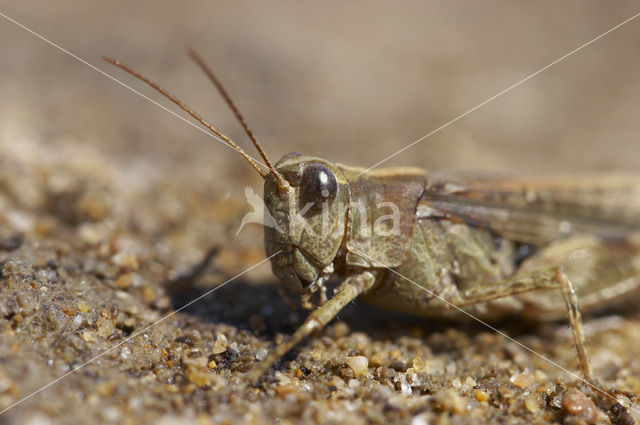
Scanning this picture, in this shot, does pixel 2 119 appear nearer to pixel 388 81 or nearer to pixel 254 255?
pixel 254 255

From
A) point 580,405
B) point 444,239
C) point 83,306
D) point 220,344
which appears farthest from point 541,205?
point 83,306

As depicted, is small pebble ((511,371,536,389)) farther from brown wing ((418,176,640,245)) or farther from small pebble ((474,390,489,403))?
brown wing ((418,176,640,245))

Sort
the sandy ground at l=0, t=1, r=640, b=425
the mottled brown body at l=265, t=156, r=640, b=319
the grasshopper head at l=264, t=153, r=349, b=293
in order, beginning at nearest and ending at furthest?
the sandy ground at l=0, t=1, r=640, b=425 < the grasshopper head at l=264, t=153, r=349, b=293 < the mottled brown body at l=265, t=156, r=640, b=319

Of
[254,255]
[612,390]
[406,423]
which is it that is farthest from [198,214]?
[612,390]

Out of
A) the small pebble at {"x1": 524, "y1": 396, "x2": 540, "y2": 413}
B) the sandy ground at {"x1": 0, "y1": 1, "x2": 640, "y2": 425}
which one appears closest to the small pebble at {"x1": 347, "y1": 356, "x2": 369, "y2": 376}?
the sandy ground at {"x1": 0, "y1": 1, "x2": 640, "y2": 425}

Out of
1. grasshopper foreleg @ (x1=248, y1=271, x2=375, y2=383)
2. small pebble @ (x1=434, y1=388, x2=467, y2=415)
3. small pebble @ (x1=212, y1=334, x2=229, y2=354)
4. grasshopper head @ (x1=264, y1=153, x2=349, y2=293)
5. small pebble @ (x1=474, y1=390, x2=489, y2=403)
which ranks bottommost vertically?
small pebble @ (x1=474, y1=390, x2=489, y2=403)

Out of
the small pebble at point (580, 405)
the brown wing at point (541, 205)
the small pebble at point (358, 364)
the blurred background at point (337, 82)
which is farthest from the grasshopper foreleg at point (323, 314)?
the blurred background at point (337, 82)
